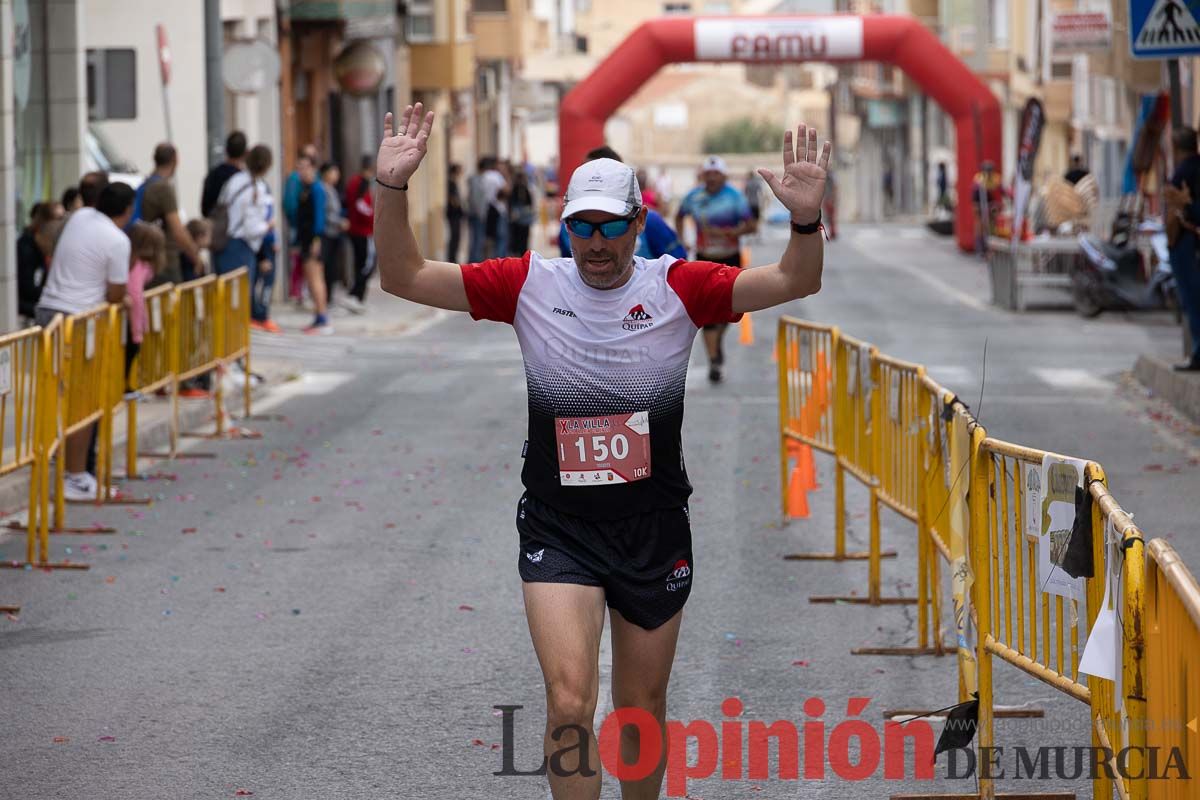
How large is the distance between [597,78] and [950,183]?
39733mm

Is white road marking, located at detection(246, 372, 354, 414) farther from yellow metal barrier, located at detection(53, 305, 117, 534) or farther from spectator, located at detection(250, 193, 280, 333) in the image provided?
yellow metal barrier, located at detection(53, 305, 117, 534)

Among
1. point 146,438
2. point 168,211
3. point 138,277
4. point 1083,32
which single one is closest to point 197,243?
point 168,211

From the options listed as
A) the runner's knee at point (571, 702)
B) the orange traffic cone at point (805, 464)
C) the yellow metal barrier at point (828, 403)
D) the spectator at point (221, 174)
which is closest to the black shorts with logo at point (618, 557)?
the runner's knee at point (571, 702)

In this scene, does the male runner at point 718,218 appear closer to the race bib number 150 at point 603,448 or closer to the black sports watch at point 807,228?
the race bib number 150 at point 603,448

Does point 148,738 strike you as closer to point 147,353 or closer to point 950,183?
point 147,353

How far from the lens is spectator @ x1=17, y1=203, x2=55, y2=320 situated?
16.1 meters

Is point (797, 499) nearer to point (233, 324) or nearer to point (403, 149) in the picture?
point (233, 324)

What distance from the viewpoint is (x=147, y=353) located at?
1364 centimetres

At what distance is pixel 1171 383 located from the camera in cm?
1734

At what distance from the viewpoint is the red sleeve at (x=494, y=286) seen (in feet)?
18.7

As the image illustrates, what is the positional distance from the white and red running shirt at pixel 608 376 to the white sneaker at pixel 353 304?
22.5m

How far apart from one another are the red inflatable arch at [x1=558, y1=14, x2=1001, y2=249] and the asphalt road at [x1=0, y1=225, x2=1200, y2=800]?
739 inches

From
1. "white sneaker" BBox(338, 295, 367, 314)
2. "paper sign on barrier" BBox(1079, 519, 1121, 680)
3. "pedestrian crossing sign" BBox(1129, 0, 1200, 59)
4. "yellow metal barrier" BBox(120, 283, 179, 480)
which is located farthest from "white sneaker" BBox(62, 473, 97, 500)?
"white sneaker" BBox(338, 295, 367, 314)

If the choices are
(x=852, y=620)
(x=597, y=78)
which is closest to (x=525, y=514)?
(x=852, y=620)
